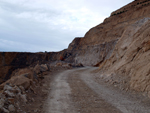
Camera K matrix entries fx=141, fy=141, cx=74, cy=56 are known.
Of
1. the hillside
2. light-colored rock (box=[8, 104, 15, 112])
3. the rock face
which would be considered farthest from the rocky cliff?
light-colored rock (box=[8, 104, 15, 112])

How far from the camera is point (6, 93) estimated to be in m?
5.05

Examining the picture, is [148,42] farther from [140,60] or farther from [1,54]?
[1,54]

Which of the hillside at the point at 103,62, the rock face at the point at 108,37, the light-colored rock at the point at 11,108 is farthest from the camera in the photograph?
the rock face at the point at 108,37

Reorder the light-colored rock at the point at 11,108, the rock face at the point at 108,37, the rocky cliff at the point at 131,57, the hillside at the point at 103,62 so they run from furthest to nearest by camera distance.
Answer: the rock face at the point at 108,37 < the rocky cliff at the point at 131,57 < the hillside at the point at 103,62 < the light-colored rock at the point at 11,108

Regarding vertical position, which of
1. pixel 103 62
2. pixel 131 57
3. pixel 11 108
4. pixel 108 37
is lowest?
pixel 11 108

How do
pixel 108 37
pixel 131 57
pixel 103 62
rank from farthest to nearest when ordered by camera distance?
pixel 108 37 → pixel 103 62 → pixel 131 57

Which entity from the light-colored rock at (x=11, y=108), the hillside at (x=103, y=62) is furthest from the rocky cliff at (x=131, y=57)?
the light-colored rock at (x=11, y=108)

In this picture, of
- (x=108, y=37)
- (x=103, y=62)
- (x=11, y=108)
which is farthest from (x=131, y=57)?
(x=108, y=37)

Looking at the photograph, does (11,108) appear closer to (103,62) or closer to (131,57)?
(131,57)

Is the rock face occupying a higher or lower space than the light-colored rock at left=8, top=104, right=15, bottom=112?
higher

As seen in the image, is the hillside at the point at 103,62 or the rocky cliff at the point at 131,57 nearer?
the hillside at the point at 103,62

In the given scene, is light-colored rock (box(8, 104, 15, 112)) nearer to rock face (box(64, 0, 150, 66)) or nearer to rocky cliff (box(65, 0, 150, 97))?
rocky cliff (box(65, 0, 150, 97))

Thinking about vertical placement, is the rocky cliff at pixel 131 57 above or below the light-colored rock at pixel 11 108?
above

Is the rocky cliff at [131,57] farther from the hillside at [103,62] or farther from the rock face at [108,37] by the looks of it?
the rock face at [108,37]
